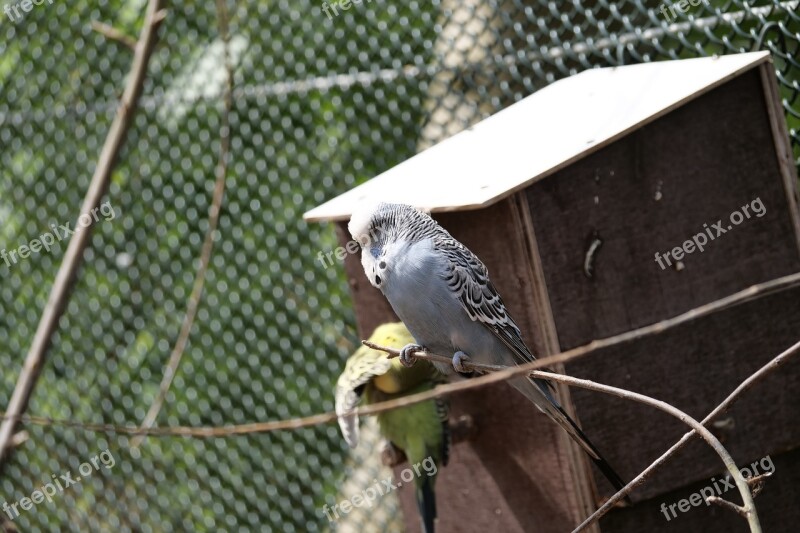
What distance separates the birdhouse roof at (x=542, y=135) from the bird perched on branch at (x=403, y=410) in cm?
35

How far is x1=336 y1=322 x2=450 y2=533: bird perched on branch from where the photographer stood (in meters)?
2.52

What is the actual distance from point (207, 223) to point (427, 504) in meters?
2.15

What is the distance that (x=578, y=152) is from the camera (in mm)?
2107

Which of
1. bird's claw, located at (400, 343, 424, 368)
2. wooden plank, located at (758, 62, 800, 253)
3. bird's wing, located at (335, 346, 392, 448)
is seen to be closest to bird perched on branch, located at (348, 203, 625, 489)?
bird's claw, located at (400, 343, 424, 368)

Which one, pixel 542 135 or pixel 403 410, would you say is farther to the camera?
pixel 403 410

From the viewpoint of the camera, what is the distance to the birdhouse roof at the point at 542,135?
214 centimetres

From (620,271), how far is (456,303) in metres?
0.35

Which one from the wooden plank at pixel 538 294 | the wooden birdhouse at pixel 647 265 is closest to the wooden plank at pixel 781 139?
the wooden birdhouse at pixel 647 265

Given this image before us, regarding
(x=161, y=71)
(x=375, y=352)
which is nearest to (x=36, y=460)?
(x=161, y=71)

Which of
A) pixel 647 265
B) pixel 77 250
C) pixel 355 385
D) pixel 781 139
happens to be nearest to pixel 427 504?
pixel 355 385

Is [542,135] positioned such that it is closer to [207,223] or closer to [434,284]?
[434,284]

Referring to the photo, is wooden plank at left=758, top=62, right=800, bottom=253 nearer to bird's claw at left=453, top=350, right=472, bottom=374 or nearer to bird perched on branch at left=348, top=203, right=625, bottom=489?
bird perched on branch at left=348, top=203, right=625, bottom=489

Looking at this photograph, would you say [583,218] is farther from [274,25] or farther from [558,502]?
[274,25]

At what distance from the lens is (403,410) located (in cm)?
267
